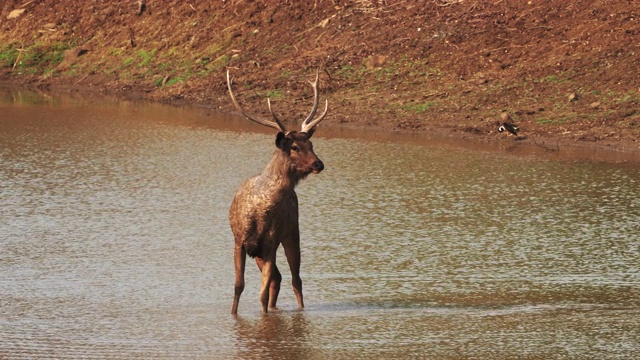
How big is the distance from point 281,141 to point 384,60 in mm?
12224

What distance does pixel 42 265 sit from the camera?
1109cm

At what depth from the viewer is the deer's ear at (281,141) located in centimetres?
958

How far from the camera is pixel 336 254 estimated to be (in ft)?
38.1

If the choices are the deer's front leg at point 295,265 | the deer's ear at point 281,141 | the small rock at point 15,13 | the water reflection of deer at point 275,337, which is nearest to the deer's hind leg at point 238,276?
the water reflection of deer at point 275,337

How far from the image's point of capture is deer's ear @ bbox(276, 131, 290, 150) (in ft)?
31.4

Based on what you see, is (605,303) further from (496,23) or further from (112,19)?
(112,19)

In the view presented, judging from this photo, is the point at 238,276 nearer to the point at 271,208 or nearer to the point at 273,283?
the point at 273,283

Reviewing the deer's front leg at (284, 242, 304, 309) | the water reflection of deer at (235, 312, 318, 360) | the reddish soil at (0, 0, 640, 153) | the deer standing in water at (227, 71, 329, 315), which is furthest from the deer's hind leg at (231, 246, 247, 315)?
the reddish soil at (0, 0, 640, 153)

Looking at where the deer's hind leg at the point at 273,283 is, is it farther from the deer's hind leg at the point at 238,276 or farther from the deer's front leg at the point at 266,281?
the deer's hind leg at the point at 238,276

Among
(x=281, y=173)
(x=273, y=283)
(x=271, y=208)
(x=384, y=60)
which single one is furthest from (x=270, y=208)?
(x=384, y=60)

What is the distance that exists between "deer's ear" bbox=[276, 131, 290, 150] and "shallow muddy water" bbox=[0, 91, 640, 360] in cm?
130

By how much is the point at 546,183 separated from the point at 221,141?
→ 17.4ft

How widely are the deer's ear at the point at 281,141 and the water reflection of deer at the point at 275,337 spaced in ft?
4.26

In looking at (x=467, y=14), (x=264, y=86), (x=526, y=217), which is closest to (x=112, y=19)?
(x=264, y=86)
